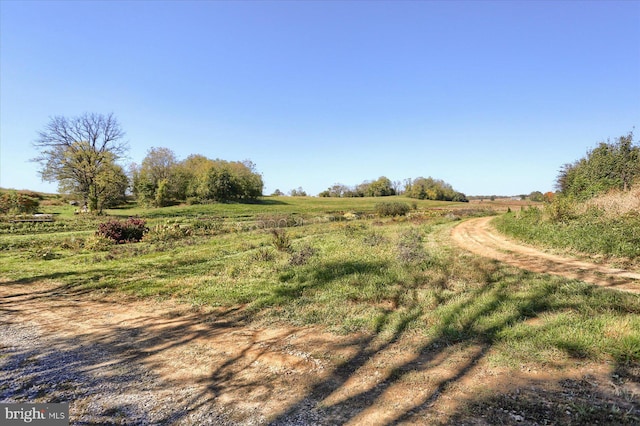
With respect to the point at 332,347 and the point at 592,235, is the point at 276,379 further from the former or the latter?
the point at 592,235

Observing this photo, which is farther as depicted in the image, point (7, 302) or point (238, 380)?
point (7, 302)

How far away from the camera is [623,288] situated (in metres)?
6.92

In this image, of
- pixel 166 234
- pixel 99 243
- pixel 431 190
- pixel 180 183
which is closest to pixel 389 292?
pixel 99 243

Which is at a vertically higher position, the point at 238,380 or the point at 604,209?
the point at 604,209

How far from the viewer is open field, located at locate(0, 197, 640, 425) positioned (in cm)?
331

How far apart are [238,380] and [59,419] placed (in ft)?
6.50

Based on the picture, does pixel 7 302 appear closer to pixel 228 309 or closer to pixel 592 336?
pixel 228 309

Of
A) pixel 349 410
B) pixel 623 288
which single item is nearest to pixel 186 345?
pixel 349 410

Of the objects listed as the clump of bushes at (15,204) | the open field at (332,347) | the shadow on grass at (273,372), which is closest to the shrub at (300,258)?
the open field at (332,347)

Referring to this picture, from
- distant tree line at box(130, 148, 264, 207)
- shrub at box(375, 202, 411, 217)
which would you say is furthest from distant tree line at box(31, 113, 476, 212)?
shrub at box(375, 202, 411, 217)

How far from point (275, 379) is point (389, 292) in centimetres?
408

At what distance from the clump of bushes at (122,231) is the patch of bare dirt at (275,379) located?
15.2 metres

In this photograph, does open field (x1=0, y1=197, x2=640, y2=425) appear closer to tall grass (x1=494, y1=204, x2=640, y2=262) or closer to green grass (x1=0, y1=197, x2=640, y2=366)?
green grass (x1=0, y1=197, x2=640, y2=366)

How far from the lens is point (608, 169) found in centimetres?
2284
